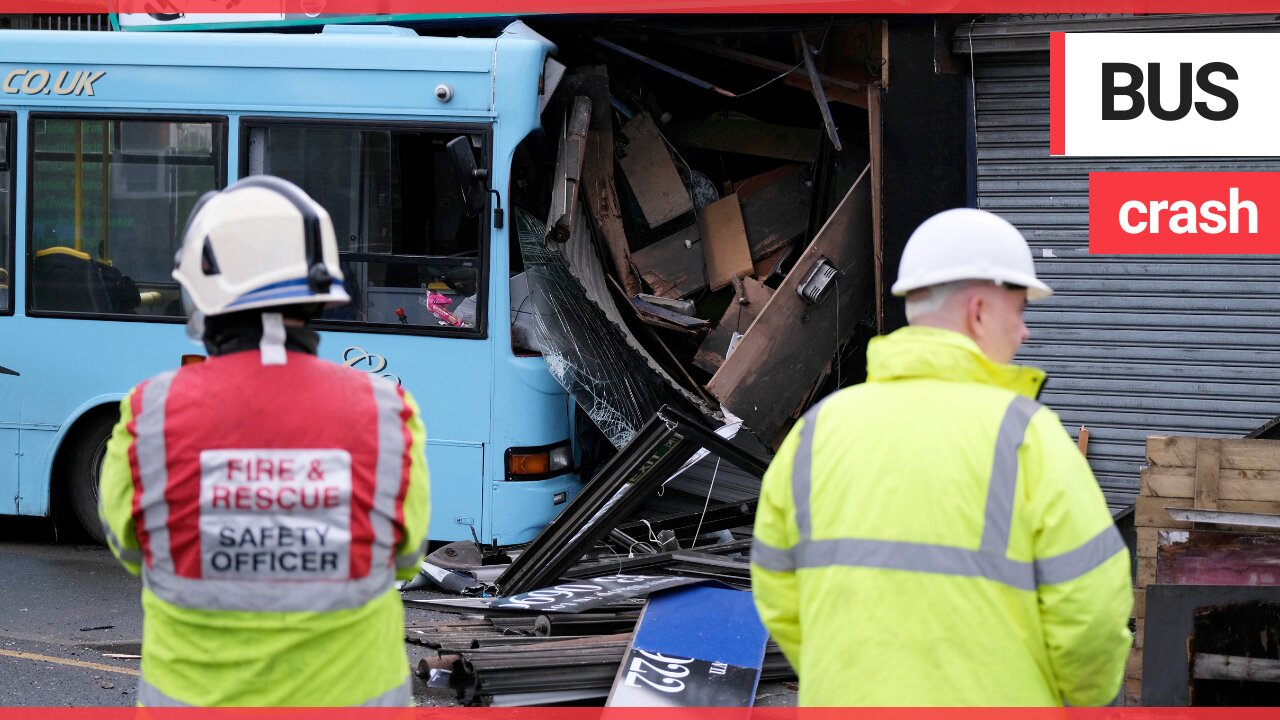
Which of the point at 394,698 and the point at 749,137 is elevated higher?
the point at 749,137

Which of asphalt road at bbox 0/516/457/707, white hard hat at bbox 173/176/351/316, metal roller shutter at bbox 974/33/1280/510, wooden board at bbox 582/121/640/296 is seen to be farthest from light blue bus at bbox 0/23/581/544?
white hard hat at bbox 173/176/351/316

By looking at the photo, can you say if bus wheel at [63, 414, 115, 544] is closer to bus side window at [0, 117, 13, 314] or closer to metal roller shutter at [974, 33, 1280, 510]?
bus side window at [0, 117, 13, 314]

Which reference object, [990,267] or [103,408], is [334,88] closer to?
[103,408]

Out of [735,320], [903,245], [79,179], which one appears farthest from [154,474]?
[79,179]

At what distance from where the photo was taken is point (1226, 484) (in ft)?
17.7

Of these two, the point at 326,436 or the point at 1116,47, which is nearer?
the point at 326,436

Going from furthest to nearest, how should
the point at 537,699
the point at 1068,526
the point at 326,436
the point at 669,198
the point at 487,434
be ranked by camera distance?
1. the point at 669,198
2. the point at 487,434
3. the point at 537,699
4. the point at 326,436
5. the point at 1068,526

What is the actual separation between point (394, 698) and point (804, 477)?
0.83 metres

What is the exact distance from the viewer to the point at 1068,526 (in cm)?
214

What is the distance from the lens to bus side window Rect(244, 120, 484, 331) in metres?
7.61

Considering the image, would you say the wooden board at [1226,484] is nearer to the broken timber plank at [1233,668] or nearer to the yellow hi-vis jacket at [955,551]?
the broken timber plank at [1233,668]

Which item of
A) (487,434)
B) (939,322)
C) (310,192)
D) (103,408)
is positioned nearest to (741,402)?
(487,434)

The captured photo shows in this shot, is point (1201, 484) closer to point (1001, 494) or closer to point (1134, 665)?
point (1134, 665)

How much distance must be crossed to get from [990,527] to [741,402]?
5613 millimetres
